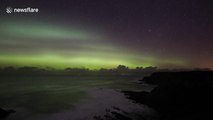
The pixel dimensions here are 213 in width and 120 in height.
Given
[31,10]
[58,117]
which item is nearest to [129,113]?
[58,117]

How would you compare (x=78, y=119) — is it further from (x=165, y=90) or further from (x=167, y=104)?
(x=165, y=90)

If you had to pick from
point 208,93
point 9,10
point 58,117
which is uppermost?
point 9,10

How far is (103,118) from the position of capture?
2916 centimetres

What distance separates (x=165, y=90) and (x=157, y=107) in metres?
9.04

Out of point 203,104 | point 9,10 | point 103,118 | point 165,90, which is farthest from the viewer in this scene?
point 165,90

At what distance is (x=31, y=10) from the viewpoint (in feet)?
86.1

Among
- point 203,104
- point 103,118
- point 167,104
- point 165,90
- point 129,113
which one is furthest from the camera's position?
point 165,90

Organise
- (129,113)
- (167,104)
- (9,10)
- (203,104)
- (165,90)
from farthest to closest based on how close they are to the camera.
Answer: (165,90) → (167,104) → (203,104) → (129,113) → (9,10)

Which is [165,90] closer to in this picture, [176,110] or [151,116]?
[176,110]

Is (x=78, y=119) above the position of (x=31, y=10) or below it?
below

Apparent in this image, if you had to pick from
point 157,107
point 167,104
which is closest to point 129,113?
point 157,107

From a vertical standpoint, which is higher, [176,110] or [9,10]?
[9,10]

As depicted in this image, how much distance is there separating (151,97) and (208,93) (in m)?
12.6

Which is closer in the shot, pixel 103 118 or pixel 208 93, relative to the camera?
pixel 103 118
